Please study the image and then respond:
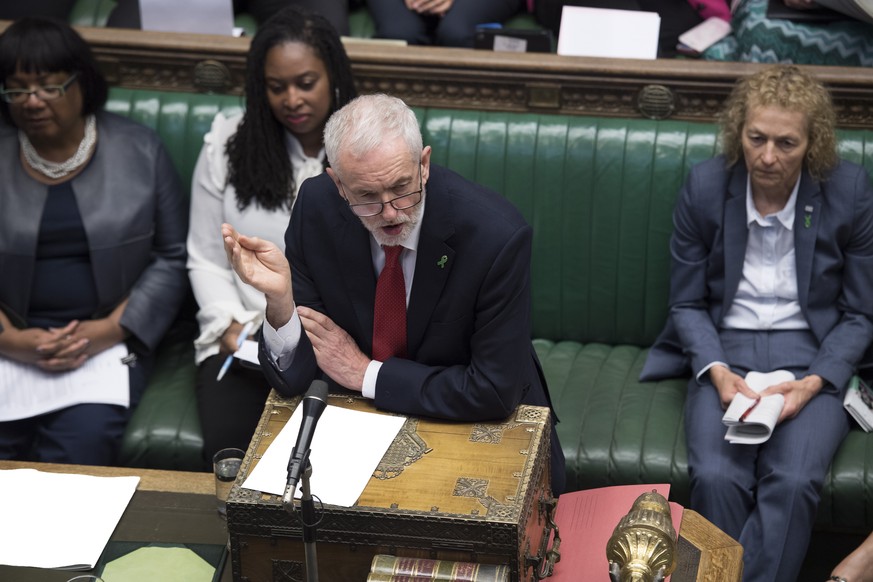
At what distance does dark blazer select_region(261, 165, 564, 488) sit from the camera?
2.88 meters

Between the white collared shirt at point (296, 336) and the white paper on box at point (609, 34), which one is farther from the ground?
the white paper on box at point (609, 34)

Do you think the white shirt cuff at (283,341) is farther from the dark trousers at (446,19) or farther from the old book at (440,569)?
the dark trousers at (446,19)

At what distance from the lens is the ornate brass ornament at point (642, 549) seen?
2.44 meters

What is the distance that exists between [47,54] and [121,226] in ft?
1.91

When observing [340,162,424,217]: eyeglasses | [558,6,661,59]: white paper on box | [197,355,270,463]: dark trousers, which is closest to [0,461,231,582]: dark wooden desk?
[197,355,270,463]: dark trousers

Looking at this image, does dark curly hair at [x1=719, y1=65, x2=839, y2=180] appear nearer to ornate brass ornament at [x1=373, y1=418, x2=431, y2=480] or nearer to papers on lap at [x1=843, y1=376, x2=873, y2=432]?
papers on lap at [x1=843, y1=376, x2=873, y2=432]

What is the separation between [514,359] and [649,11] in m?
2.18

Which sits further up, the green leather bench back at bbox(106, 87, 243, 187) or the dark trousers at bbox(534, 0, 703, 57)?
the dark trousers at bbox(534, 0, 703, 57)

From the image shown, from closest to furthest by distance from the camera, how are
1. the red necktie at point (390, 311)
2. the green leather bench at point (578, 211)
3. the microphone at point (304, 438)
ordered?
the microphone at point (304, 438) < the red necktie at point (390, 311) < the green leather bench at point (578, 211)

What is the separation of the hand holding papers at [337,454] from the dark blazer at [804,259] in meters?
1.40

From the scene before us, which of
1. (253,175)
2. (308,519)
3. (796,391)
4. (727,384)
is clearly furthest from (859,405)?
(308,519)

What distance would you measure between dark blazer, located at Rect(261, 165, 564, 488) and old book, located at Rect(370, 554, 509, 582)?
41 centimetres

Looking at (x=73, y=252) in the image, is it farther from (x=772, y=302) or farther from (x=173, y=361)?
(x=772, y=302)

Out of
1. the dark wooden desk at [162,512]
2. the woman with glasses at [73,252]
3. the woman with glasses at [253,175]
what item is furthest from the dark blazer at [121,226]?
the dark wooden desk at [162,512]
